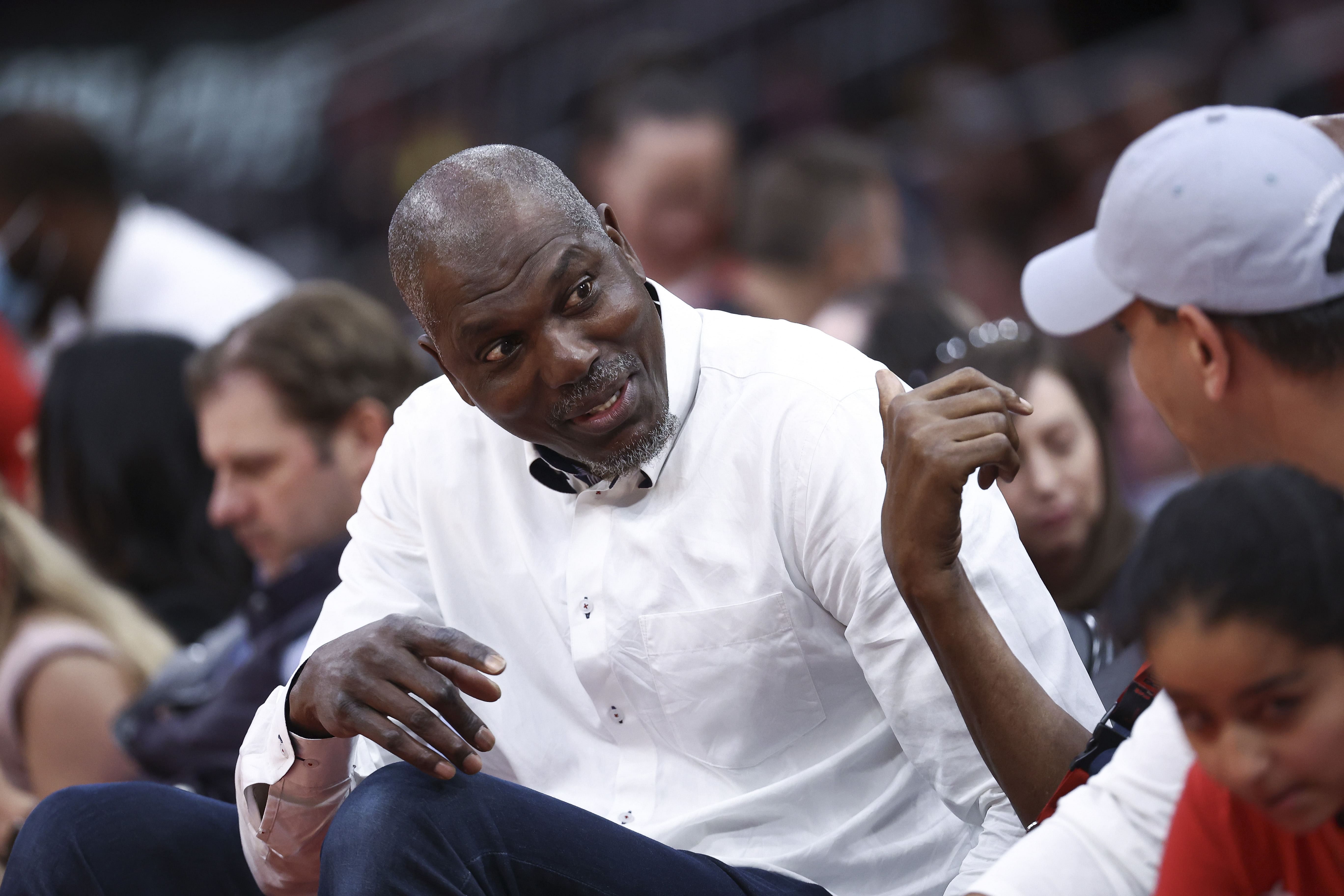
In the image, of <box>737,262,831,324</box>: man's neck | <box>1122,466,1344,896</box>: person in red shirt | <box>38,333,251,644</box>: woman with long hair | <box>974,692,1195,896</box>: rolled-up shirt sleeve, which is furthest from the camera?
<box>737,262,831,324</box>: man's neck

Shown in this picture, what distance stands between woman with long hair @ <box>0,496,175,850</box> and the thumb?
6.20 feet

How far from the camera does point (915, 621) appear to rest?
1779 millimetres

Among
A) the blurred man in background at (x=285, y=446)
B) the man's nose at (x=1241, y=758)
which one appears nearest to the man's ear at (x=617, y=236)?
the man's nose at (x=1241, y=758)

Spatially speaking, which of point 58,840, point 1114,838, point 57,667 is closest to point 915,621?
point 1114,838

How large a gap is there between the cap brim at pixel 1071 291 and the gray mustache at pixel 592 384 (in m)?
0.58

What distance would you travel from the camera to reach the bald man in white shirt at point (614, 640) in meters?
1.78

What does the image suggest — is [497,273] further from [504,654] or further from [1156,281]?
[1156,281]

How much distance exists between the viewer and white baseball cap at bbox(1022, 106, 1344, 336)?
1726 millimetres

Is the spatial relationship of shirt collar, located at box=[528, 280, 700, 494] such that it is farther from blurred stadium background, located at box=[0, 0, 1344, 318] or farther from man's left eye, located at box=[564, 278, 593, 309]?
blurred stadium background, located at box=[0, 0, 1344, 318]

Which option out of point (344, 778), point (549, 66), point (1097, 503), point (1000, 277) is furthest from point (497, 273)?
point (549, 66)

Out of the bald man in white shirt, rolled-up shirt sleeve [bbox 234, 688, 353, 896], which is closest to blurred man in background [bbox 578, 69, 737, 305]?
the bald man in white shirt

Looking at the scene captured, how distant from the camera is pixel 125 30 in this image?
11.0 m

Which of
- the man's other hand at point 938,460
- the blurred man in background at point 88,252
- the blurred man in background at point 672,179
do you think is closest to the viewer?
the man's other hand at point 938,460

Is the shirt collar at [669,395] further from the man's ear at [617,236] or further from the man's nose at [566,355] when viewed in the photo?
the man's nose at [566,355]
